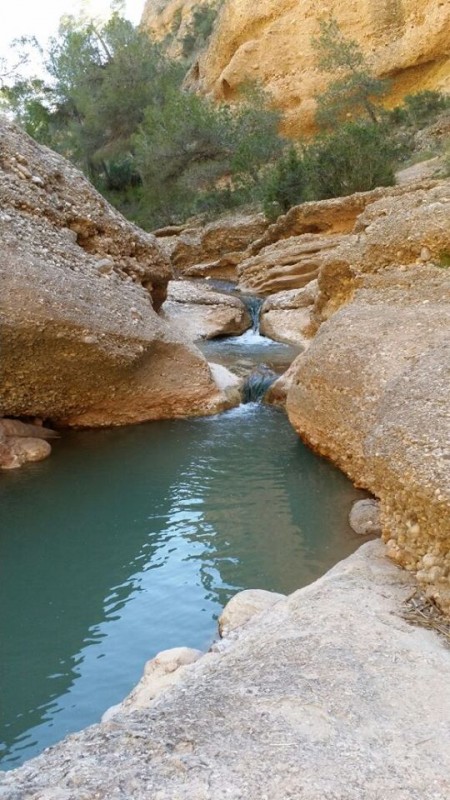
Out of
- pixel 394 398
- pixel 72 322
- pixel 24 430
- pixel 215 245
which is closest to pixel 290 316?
pixel 72 322

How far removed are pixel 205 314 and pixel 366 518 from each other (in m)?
9.44

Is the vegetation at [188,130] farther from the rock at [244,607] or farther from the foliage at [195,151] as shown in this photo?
the rock at [244,607]

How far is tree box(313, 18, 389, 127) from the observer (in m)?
29.3

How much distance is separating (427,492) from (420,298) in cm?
424

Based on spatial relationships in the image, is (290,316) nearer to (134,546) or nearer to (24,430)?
(24,430)

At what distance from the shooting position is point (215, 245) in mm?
25016

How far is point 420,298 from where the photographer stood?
341 inches

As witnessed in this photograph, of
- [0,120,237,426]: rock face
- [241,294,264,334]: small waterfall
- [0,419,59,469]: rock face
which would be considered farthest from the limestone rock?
[241,294,264,334]: small waterfall

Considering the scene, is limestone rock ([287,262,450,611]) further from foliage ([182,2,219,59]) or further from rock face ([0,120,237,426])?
foliage ([182,2,219,59])

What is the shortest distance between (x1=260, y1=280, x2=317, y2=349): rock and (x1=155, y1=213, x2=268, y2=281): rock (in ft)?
24.3

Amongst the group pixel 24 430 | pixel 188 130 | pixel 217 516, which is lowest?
pixel 217 516

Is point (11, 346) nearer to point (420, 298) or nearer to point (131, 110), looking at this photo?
point (420, 298)

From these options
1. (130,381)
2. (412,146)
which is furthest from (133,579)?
(412,146)

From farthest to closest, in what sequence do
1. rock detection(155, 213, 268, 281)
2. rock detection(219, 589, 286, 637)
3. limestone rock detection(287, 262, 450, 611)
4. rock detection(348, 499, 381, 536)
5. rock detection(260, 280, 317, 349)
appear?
rock detection(155, 213, 268, 281)
rock detection(260, 280, 317, 349)
rock detection(348, 499, 381, 536)
rock detection(219, 589, 286, 637)
limestone rock detection(287, 262, 450, 611)
